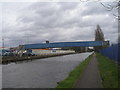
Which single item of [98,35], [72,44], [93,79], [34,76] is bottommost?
[34,76]

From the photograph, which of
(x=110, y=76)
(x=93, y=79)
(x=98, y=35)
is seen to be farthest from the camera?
(x=98, y=35)

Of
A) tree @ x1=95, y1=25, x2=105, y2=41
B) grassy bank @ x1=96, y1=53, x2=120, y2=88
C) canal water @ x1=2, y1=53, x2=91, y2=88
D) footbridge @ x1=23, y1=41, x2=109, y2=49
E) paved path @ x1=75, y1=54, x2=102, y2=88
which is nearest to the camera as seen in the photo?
grassy bank @ x1=96, y1=53, x2=120, y2=88

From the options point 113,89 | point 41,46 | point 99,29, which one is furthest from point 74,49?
point 113,89

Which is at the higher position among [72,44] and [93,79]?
[72,44]

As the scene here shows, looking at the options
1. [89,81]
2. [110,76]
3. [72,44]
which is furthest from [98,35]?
[89,81]

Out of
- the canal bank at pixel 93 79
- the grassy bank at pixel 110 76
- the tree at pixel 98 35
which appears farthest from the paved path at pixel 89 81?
the tree at pixel 98 35

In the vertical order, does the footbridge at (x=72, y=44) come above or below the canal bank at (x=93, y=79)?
above

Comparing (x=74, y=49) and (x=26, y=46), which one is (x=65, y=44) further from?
(x=74, y=49)

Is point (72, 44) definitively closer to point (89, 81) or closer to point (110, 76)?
point (110, 76)

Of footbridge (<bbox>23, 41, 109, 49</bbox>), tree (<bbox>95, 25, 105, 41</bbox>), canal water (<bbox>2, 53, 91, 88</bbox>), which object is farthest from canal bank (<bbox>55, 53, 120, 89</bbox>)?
tree (<bbox>95, 25, 105, 41</bbox>)

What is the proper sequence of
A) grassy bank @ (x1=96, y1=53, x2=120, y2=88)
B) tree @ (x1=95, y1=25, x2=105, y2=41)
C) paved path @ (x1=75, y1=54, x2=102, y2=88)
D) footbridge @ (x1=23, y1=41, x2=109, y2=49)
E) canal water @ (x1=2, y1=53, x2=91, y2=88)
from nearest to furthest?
1. grassy bank @ (x1=96, y1=53, x2=120, y2=88)
2. paved path @ (x1=75, y1=54, x2=102, y2=88)
3. canal water @ (x1=2, y1=53, x2=91, y2=88)
4. footbridge @ (x1=23, y1=41, x2=109, y2=49)
5. tree @ (x1=95, y1=25, x2=105, y2=41)

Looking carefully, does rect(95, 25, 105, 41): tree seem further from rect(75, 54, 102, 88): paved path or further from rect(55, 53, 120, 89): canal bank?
rect(75, 54, 102, 88): paved path

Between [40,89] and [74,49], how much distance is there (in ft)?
548

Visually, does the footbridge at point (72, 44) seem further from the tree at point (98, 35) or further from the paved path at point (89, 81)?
the paved path at point (89, 81)
